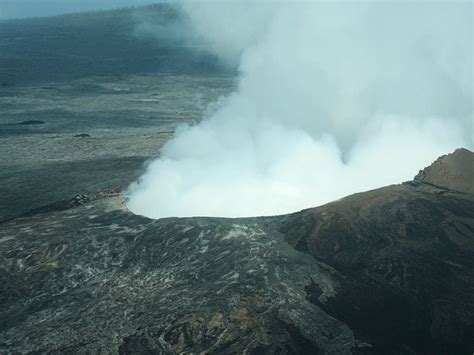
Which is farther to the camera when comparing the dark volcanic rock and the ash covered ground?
the dark volcanic rock

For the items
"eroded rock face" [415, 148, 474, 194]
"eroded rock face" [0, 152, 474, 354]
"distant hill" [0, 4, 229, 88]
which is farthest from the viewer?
"distant hill" [0, 4, 229, 88]

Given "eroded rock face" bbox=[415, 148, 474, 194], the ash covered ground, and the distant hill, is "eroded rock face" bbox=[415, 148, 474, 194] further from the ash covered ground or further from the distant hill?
the distant hill

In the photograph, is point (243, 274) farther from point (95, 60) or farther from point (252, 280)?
point (95, 60)

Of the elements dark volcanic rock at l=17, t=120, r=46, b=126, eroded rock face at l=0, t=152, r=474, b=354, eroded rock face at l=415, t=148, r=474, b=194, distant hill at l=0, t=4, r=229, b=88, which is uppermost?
distant hill at l=0, t=4, r=229, b=88

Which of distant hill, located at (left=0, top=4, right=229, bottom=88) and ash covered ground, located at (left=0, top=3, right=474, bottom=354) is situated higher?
distant hill, located at (left=0, top=4, right=229, bottom=88)

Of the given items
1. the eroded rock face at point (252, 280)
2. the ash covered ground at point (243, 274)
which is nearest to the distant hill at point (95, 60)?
the ash covered ground at point (243, 274)

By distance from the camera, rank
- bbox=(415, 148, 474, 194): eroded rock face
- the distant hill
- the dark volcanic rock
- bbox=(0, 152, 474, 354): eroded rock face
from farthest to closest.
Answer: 1. the distant hill
2. the dark volcanic rock
3. bbox=(415, 148, 474, 194): eroded rock face
4. bbox=(0, 152, 474, 354): eroded rock face

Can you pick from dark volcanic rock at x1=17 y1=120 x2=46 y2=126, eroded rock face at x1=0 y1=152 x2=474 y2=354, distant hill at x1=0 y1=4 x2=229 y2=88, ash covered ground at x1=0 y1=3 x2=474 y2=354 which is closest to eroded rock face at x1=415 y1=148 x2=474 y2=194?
ash covered ground at x1=0 y1=3 x2=474 y2=354

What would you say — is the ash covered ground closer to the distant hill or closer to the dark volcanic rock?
the dark volcanic rock

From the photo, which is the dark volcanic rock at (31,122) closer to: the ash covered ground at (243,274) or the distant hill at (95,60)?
the ash covered ground at (243,274)
